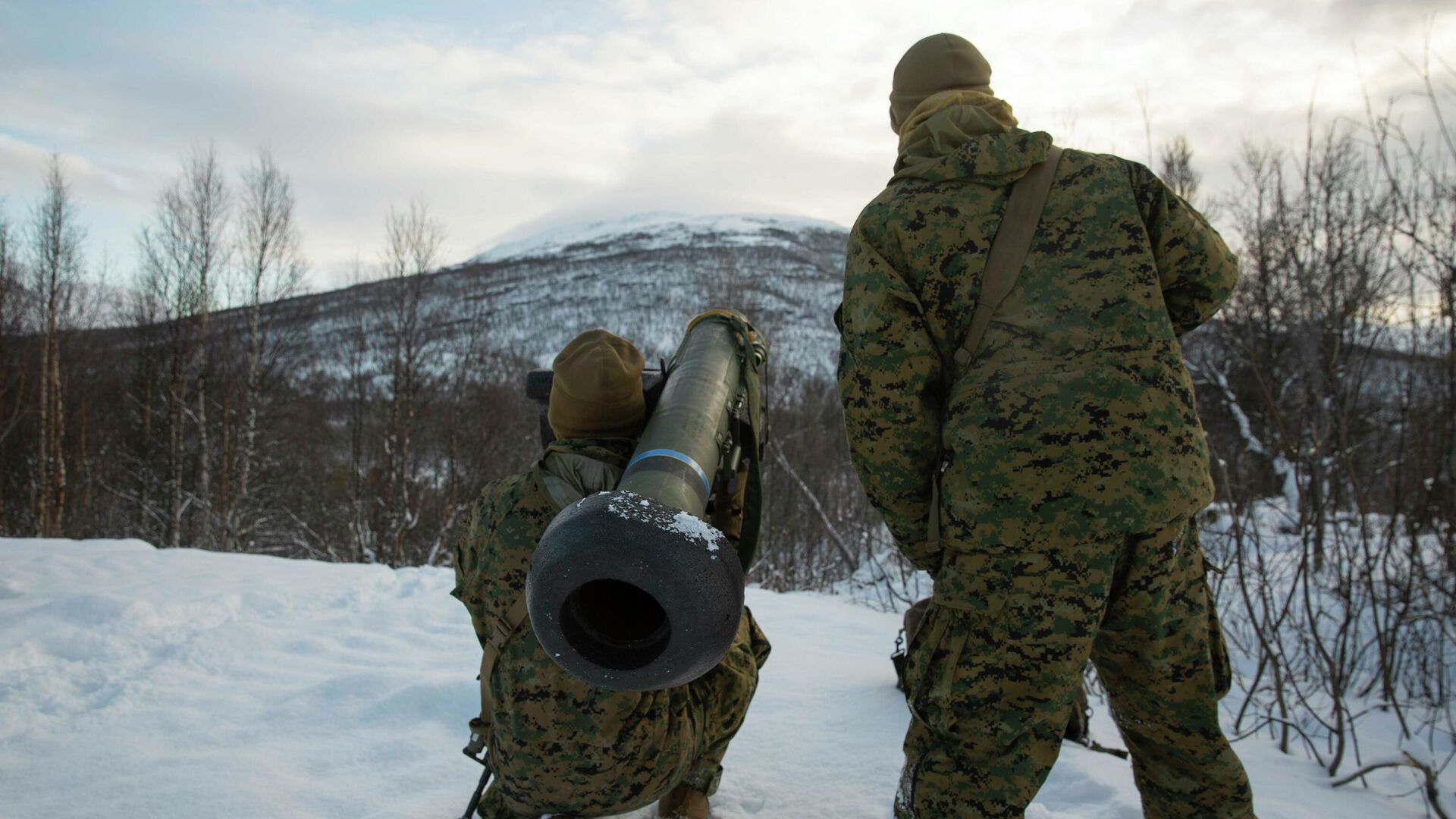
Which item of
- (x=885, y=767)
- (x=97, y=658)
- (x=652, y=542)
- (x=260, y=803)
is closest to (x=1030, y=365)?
(x=652, y=542)

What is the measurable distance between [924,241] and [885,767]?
1.78m

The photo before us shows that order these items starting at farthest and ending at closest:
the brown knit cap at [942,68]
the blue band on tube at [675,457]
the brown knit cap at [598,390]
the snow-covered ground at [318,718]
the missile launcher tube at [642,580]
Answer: the snow-covered ground at [318,718]
the brown knit cap at [942,68]
the brown knit cap at [598,390]
the blue band on tube at [675,457]
the missile launcher tube at [642,580]

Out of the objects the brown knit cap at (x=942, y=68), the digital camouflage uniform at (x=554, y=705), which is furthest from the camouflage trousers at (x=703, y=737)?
the brown knit cap at (x=942, y=68)

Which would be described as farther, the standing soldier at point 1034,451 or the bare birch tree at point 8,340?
the bare birch tree at point 8,340

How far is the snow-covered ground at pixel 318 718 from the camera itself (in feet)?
8.05

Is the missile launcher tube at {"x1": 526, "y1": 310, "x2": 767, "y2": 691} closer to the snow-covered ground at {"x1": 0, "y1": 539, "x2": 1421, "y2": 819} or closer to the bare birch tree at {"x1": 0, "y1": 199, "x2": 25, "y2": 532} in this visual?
the snow-covered ground at {"x1": 0, "y1": 539, "x2": 1421, "y2": 819}

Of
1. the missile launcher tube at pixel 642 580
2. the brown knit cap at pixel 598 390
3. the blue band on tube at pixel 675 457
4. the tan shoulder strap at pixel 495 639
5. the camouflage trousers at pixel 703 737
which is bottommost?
the camouflage trousers at pixel 703 737

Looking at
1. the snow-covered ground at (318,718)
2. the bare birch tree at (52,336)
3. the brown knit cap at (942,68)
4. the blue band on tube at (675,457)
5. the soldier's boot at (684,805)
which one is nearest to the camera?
the blue band on tube at (675,457)

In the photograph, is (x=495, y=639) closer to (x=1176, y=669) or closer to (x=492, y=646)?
(x=492, y=646)

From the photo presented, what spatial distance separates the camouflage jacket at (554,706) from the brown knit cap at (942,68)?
124 centimetres

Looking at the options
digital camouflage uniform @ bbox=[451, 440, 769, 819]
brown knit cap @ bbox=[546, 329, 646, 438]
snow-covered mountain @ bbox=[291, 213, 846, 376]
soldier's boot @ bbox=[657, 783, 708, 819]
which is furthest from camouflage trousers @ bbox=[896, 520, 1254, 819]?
snow-covered mountain @ bbox=[291, 213, 846, 376]

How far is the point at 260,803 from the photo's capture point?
2.38 meters

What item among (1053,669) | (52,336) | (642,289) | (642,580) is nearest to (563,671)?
(642,580)

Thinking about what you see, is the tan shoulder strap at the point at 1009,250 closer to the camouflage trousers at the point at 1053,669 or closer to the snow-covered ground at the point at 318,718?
the camouflage trousers at the point at 1053,669
